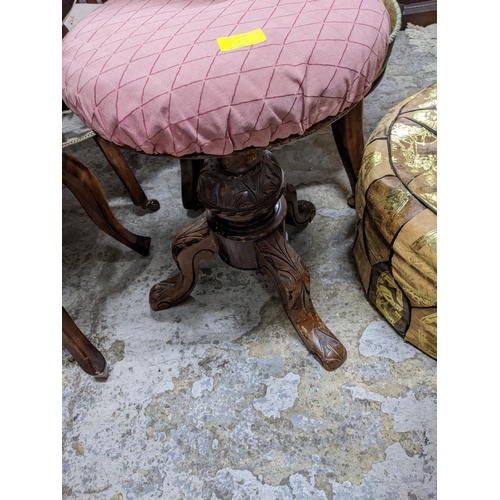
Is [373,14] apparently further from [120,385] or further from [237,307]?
[120,385]

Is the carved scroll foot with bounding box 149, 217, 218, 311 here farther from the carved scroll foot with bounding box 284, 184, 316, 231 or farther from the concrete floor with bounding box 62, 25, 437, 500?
the carved scroll foot with bounding box 284, 184, 316, 231

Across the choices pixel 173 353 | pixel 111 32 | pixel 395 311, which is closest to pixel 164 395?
pixel 173 353

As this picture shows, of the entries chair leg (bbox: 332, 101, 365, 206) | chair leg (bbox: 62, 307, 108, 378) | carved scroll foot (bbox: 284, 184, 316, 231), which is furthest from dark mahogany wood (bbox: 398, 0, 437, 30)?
chair leg (bbox: 62, 307, 108, 378)

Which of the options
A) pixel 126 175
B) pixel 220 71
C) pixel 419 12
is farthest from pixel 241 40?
pixel 419 12

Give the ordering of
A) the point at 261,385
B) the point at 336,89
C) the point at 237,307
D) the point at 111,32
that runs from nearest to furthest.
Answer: the point at 336,89, the point at 111,32, the point at 261,385, the point at 237,307

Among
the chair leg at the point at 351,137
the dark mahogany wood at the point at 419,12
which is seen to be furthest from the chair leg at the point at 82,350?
the dark mahogany wood at the point at 419,12

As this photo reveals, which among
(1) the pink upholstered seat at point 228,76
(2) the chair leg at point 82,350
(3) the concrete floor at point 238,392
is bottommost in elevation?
(3) the concrete floor at point 238,392

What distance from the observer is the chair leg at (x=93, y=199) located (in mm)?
1015

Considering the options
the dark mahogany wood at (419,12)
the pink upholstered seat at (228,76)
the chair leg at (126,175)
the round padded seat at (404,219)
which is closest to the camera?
the pink upholstered seat at (228,76)

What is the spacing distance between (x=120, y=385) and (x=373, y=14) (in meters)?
0.87

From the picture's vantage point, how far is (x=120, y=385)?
1000 millimetres

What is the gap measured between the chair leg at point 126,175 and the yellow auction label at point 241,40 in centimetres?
68

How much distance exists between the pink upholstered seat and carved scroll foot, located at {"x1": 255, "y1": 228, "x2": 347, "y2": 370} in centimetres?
38

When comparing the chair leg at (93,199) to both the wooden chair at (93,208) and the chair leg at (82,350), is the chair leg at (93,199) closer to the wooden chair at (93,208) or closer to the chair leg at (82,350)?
the wooden chair at (93,208)
